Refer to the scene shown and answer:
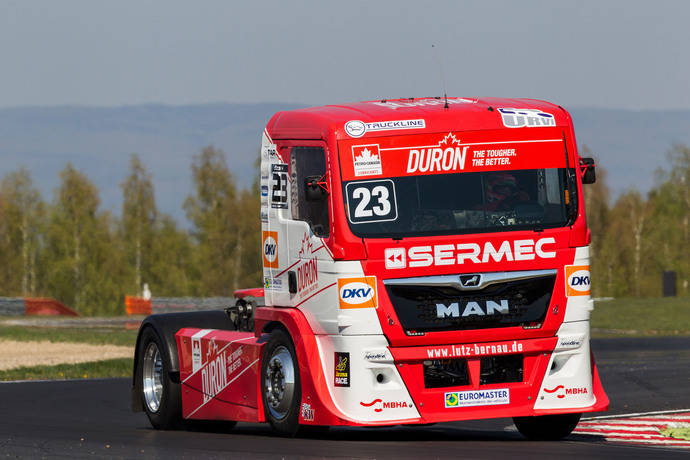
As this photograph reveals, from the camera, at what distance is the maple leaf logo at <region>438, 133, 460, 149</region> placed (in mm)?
12664

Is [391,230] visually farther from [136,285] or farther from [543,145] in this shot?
[136,285]

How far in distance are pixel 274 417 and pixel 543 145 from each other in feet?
11.8

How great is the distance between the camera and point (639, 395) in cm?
1923

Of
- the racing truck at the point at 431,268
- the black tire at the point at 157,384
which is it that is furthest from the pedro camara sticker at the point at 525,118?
the black tire at the point at 157,384

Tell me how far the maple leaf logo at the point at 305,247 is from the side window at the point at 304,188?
0.11m

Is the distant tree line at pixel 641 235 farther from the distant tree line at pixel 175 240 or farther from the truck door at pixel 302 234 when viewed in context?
the truck door at pixel 302 234

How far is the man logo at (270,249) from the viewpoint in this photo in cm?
1357

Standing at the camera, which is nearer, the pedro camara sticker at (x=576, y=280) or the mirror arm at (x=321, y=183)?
the mirror arm at (x=321, y=183)

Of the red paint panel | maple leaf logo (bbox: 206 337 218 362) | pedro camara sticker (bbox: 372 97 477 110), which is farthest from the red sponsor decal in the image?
maple leaf logo (bbox: 206 337 218 362)

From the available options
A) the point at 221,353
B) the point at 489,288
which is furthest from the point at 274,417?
the point at 489,288

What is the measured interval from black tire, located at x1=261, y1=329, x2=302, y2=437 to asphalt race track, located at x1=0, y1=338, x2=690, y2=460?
234 millimetres

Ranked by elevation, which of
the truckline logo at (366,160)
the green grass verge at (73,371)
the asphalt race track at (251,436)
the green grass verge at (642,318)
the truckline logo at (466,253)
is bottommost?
the green grass verge at (642,318)

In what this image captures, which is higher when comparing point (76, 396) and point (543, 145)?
point (543, 145)

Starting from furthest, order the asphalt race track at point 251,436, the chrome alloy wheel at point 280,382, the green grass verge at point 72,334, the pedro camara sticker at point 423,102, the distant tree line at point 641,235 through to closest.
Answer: the distant tree line at point 641,235 < the green grass verge at point 72,334 < the pedro camara sticker at point 423,102 < the chrome alloy wheel at point 280,382 < the asphalt race track at point 251,436
